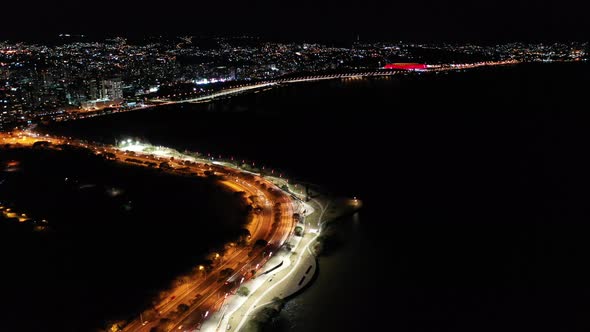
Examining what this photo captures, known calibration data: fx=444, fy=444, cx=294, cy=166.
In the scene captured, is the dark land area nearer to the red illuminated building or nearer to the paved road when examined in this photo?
the paved road

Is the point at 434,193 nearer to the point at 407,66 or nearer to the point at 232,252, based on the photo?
the point at 232,252

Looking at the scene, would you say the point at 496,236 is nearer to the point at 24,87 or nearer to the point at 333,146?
the point at 333,146

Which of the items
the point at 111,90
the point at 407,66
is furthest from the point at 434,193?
the point at 407,66

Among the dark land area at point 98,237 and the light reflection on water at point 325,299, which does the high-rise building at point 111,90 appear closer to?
the dark land area at point 98,237

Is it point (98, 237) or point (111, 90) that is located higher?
point (111, 90)

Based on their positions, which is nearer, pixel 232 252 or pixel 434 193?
pixel 232 252
